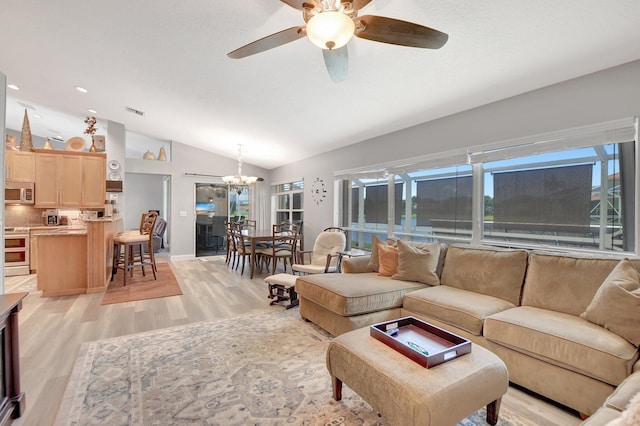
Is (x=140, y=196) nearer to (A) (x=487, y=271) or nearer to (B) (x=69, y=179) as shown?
(B) (x=69, y=179)

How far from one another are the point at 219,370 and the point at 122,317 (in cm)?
189

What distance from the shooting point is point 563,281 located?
7.71 ft

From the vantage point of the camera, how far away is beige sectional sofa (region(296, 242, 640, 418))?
69.2 inches

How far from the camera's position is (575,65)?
8.11 feet

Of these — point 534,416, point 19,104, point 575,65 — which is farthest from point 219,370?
point 19,104

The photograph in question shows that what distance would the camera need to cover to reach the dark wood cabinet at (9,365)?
166 centimetres

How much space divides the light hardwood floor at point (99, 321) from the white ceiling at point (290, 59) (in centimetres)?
257

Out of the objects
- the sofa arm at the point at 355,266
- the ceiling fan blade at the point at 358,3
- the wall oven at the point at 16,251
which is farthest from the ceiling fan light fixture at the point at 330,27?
the wall oven at the point at 16,251

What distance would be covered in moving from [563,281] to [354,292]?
1.66m

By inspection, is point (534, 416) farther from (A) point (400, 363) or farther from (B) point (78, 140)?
(B) point (78, 140)

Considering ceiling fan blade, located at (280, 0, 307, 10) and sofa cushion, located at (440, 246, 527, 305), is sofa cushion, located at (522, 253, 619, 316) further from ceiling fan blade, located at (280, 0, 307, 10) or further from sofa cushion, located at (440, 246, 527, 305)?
ceiling fan blade, located at (280, 0, 307, 10)

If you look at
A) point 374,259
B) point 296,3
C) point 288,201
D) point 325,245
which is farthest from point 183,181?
point 296,3

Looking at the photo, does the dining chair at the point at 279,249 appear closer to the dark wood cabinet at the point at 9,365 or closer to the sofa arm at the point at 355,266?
the sofa arm at the point at 355,266

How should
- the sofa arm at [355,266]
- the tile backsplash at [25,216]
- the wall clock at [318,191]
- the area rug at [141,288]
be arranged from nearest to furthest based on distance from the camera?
the sofa arm at [355,266]
the area rug at [141,288]
the tile backsplash at [25,216]
the wall clock at [318,191]
